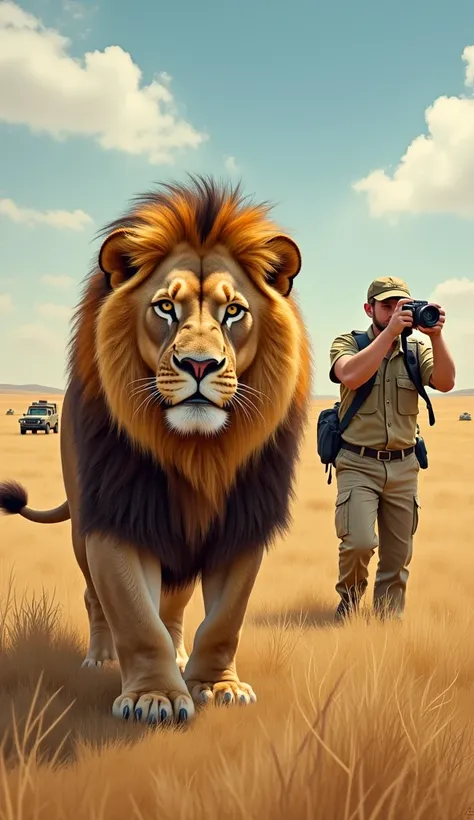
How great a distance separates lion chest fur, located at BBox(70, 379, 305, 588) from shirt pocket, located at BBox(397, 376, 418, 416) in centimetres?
153

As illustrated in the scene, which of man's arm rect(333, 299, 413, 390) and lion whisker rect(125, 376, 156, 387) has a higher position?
man's arm rect(333, 299, 413, 390)

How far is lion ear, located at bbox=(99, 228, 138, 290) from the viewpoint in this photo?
2.75m

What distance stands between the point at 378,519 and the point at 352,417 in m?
0.65

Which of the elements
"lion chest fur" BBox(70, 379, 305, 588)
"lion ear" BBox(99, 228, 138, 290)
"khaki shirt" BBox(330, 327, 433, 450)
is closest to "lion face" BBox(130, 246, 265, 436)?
"lion ear" BBox(99, 228, 138, 290)

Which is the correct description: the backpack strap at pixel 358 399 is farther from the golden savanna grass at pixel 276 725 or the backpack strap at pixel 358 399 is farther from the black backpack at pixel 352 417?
the golden savanna grass at pixel 276 725

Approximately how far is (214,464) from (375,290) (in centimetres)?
202

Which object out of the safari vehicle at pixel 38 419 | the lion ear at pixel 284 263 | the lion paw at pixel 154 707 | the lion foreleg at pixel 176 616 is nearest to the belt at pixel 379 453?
the lion foreleg at pixel 176 616

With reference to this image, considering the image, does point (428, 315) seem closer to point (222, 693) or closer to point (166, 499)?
point (166, 499)

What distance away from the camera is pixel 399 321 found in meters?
3.88

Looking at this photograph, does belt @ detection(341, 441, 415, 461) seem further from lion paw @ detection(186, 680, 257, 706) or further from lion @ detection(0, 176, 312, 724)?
lion paw @ detection(186, 680, 257, 706)

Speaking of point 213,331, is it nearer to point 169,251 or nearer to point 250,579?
point 169,251

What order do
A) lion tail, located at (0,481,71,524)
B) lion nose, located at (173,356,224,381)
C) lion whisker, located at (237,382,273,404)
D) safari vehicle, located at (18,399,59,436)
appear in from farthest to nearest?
safari vehicle, located at (18,399,59,436) < lion tail, located at (0,481,71,524) < lion whisker, located at (237,382,273,404) < lion nose, located at (173,356,224,381)

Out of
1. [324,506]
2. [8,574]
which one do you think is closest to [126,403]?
[8,574]

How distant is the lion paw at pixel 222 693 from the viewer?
2.84 metres
